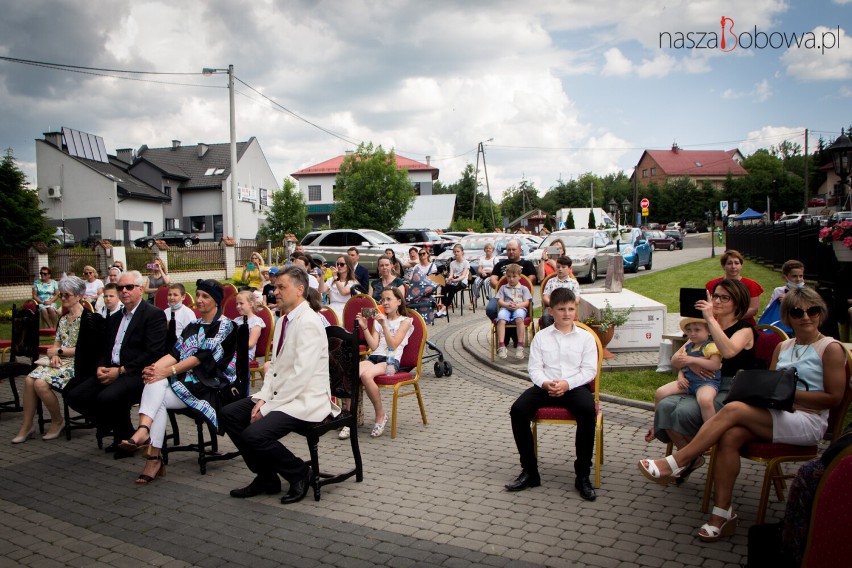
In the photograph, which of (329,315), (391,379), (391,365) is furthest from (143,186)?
(391,379)

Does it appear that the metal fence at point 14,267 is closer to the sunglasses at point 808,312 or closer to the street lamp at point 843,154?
the street lamp at point 843,154

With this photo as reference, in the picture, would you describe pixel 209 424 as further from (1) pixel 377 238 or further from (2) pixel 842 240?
(1) pixel 377 238

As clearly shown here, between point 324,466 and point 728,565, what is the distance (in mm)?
3268

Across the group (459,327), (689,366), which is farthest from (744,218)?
(689,366)

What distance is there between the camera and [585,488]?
495cm

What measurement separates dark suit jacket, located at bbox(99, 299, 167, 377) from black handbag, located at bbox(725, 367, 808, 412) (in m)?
4.85

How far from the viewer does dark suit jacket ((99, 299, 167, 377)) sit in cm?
626

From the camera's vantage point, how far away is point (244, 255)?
29.2m

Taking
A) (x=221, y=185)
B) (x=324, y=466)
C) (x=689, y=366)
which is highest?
(x=221, y=185)

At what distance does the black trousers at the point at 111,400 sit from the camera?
244 inches

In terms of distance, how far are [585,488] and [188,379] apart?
136 inches

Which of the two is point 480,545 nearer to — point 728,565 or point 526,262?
point 728,565

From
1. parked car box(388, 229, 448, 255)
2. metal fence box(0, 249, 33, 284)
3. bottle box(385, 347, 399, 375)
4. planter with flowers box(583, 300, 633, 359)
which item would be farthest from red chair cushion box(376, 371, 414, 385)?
parked car box(388, 229, 448, 255)

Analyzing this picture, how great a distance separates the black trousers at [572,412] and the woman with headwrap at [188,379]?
264 cm
